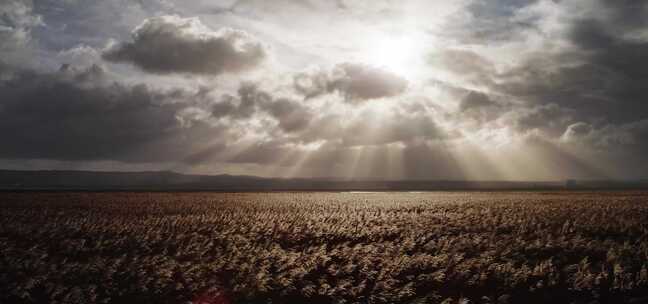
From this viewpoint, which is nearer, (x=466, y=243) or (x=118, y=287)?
(x=118, y=287)

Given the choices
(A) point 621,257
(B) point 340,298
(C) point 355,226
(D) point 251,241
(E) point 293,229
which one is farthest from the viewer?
(C) point 355,226

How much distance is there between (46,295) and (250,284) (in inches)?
217

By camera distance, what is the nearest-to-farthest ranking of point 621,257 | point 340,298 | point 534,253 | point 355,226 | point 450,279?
point 340,298
point 450,279
point 621,257
point 534,253
point 355,226

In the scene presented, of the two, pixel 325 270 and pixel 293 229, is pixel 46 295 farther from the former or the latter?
pixel 293 229

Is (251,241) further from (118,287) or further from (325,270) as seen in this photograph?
(118,287)

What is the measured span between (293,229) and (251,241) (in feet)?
15.3

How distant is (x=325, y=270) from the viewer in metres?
15.4

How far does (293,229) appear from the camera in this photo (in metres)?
26.8

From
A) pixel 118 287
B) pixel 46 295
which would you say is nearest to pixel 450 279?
pixel 118 287

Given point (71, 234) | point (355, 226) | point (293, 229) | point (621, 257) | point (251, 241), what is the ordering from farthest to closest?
point (355, 226) → point (293, 229) → point (71, 234) → point (251, 241) → point (621, 257)

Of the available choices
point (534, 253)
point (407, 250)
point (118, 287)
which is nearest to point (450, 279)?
point (407, 250)

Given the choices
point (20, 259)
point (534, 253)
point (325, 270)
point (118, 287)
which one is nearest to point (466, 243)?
point (534, 253)

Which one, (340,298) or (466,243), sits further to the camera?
(466,243)

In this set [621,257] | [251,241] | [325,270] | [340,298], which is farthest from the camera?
[251,241]
